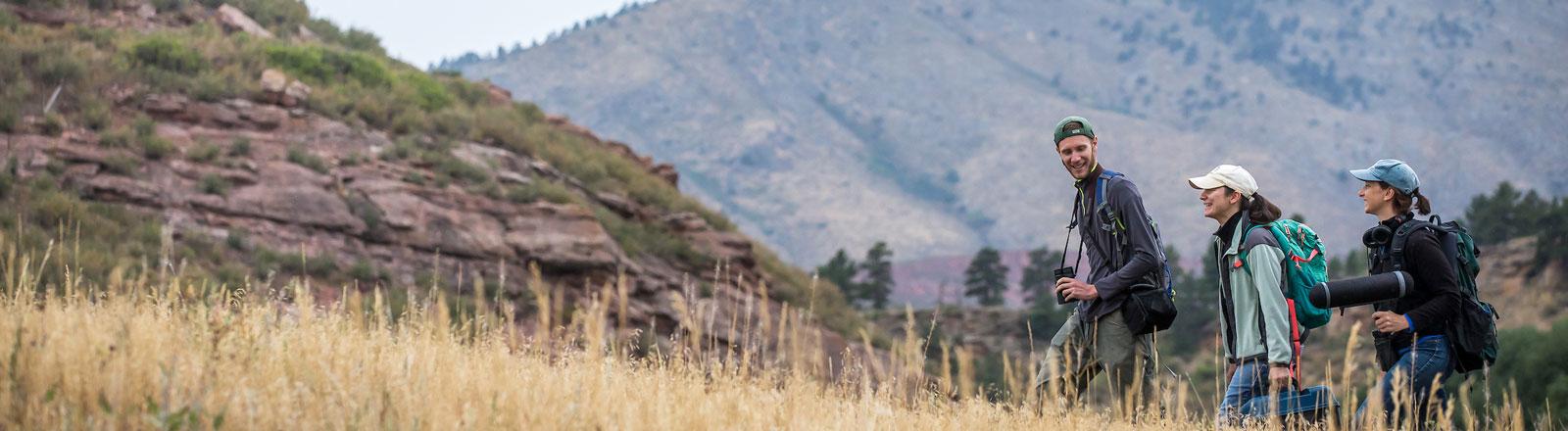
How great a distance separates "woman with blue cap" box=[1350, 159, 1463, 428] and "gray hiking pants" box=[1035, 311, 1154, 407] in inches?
39.2

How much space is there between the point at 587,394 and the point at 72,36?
714 inches

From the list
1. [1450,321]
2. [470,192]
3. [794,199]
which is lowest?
[1450,321]

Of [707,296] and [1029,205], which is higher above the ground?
[1029,205]

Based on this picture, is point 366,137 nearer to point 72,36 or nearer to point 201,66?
point 201,66

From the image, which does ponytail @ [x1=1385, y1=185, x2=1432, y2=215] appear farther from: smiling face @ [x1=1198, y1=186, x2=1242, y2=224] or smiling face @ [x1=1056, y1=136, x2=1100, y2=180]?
smiling face @ [x1=1056, y1=136, x2=1100, y2=180]

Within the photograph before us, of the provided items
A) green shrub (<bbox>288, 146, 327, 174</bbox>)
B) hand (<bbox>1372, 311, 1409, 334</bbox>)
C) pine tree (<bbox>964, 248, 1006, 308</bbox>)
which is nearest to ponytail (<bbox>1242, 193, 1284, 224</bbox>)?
hand (<bbox>1372, 311, 1409, 334</bbox>)

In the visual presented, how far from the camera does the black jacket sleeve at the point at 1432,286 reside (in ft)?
18.1

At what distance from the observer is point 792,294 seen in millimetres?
20266

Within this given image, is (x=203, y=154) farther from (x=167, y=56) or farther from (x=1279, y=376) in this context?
(x=1279, y=376)

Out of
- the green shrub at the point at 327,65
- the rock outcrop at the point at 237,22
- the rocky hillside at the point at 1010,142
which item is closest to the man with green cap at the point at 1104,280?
the green shrub at the point at 327,65

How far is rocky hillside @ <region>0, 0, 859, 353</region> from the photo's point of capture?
543 inches

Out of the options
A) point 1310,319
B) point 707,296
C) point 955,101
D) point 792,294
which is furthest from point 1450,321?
point 955,101

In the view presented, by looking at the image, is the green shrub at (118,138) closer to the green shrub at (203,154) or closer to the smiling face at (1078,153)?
the green shrub at (203,154)

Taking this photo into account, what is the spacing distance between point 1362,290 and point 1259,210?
24.1 inches
